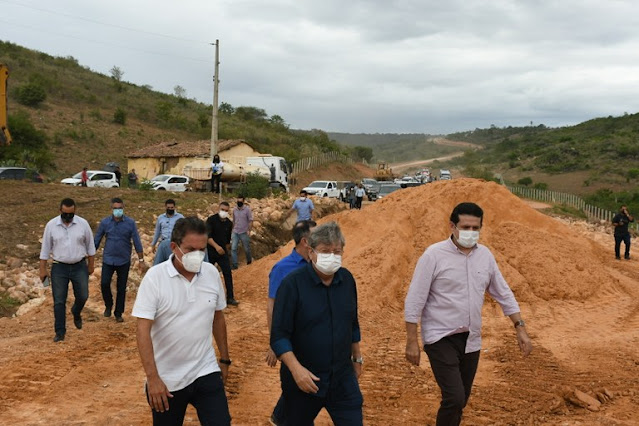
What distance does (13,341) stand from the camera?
7887mm

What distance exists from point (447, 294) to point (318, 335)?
1.17 meters

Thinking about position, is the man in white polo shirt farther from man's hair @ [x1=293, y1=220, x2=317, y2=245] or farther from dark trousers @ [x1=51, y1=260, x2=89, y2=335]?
dark trousers @ [x1=51, y1=260, x2=89, y2=335]

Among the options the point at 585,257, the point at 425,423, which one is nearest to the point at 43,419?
the point at 425,423

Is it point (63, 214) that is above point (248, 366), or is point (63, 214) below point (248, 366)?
above

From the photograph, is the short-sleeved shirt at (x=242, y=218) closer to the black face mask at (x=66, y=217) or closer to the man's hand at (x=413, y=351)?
the black face mask at (x=66, y=217)

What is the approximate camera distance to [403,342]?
28.2ft

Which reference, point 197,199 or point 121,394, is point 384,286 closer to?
point 121,394

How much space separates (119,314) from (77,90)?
48643mm

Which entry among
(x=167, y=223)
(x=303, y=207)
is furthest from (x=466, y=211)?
(x=303, y=207)

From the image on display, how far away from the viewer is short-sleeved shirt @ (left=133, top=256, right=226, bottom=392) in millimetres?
3355

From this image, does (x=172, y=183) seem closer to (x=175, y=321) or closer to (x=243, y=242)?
(x=243, y=242)

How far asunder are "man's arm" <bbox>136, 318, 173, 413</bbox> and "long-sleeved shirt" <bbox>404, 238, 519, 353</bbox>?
1.75 meters

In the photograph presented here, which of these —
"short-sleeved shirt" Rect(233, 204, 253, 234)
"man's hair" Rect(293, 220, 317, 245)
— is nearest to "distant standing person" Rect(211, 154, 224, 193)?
"short-sleeved shirt" Rect(233, 204, 253, 234)

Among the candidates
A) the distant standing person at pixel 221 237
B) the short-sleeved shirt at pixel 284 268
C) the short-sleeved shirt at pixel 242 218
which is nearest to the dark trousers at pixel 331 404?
the short-sleeved shirt at pixel 284 268
